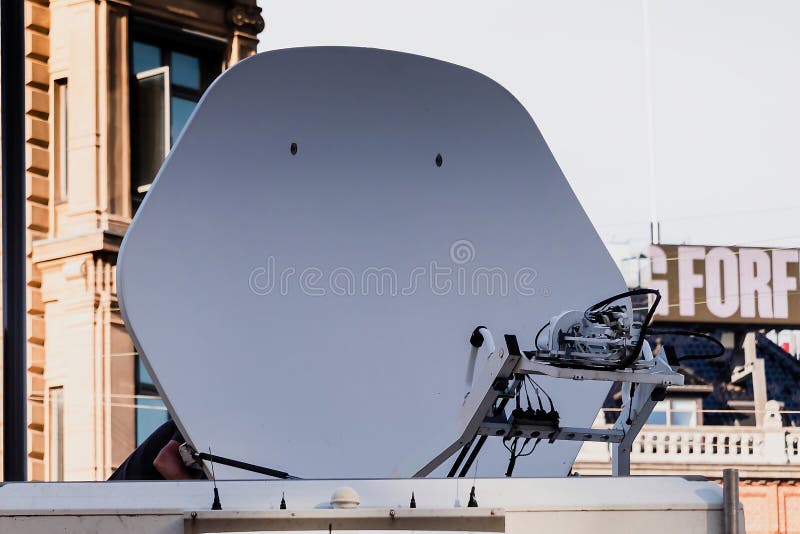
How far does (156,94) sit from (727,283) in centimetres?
4034

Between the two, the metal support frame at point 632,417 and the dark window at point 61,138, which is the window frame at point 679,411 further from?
the metal support frame at point 632,417

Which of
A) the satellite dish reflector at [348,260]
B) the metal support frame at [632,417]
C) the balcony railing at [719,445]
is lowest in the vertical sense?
the balcony railing at [719,445]

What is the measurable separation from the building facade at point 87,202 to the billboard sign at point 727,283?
37.0 metres

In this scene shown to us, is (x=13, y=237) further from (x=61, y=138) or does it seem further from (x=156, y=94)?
(x=156, y=94)

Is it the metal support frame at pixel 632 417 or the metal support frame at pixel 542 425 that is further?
the metal support frame at pixel 632 417

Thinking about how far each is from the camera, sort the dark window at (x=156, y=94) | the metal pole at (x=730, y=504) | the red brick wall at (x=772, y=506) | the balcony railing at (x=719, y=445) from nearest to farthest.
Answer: the metal pole at (x=730, y=504) → the dark window at (x=156, y=94) → the balcony railing at (x=719, y=445) → the red brick wall at (x=772, y=506)

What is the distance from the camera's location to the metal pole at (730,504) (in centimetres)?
559

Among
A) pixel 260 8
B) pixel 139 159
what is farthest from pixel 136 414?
pixel 260 8

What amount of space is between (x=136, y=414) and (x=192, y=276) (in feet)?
44.3

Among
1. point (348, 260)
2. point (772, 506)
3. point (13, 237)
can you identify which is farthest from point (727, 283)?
point (348, 260)

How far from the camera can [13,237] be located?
19.6m

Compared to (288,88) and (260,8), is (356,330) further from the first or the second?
(260,8)

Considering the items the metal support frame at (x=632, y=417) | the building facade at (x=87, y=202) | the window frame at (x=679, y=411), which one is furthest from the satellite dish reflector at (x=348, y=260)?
the window frame at (x=679, y=411)

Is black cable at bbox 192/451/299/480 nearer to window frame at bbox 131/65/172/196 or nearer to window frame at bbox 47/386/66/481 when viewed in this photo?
window frame at bbox 47/386/66/481
